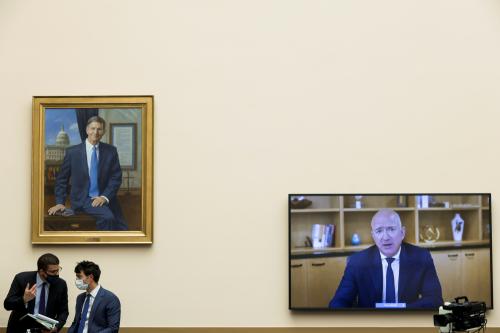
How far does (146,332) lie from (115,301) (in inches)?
119

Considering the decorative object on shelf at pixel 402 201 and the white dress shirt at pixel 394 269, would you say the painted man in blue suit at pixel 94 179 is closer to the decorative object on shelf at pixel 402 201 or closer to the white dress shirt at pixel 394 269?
the white dress shirt at pixel 394 269

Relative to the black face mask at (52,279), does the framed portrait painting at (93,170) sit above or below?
above

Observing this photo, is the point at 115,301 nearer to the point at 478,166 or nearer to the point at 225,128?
the point at 225,128

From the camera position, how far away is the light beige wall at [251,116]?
45.9 feet

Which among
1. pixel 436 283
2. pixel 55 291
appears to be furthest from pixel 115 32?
pixel 436 283

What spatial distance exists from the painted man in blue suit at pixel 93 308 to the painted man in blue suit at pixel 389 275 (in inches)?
164

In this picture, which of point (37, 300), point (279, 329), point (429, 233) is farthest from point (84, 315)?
point (429, 233)

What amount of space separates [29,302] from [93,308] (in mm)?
2128

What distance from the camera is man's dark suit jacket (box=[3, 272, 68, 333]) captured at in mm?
12617

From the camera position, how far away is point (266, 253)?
1400 centimetres

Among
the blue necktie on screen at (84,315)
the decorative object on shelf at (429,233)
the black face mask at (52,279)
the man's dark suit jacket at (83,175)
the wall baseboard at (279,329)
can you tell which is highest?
the man's dark suit jacket at (83,175)

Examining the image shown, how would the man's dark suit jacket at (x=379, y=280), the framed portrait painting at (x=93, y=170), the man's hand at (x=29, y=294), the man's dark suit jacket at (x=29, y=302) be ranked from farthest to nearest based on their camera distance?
1. the framed portrait painting at (x=93, y=170)
2. the man's dark suit jacket at (x=379, y=280)
3. the man's dark suit jacket at (x=29, y=302)
4. the man's hand at (x=29, y=294)

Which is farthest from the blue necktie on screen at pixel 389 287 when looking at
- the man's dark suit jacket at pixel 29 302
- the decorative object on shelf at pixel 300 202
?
the man's dark suit jacket at pixel 29 302

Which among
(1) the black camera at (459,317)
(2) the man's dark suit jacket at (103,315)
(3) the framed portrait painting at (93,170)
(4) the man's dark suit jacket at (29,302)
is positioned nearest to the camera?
(1) the black camera at (459,317)
